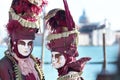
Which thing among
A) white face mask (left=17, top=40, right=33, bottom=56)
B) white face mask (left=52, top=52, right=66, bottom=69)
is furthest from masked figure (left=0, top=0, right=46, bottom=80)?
white face mask (left=52, top=52, right=66, bottom=69)

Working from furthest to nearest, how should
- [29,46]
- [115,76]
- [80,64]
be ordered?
[29,46] → [80,64] → [115,76]

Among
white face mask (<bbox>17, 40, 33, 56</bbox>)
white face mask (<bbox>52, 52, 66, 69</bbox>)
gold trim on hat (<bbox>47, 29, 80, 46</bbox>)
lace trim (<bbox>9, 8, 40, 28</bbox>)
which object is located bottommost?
white face mask (<bbox>52, 52, 66, 69</bbox>)

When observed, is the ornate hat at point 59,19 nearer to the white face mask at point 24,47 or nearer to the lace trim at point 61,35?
the lace trim at point 61,35

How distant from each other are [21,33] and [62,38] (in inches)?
6.8

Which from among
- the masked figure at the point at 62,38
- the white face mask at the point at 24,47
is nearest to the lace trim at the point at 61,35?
the masked figure at the point at 62,38

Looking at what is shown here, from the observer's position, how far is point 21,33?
0.98m

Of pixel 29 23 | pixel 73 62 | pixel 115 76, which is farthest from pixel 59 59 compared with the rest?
pixel 115 76

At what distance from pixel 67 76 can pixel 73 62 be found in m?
0.06

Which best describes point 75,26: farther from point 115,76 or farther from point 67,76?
point 115,76

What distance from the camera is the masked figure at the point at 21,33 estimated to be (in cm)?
97

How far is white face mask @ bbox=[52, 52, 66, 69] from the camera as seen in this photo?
94 cm

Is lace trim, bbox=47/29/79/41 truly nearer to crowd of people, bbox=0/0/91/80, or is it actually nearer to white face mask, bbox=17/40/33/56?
crowd of people, bbox=0/0/91/80

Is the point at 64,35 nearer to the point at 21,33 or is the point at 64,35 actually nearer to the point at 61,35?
the point at 61,35

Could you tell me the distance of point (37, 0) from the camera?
0.99 metres
